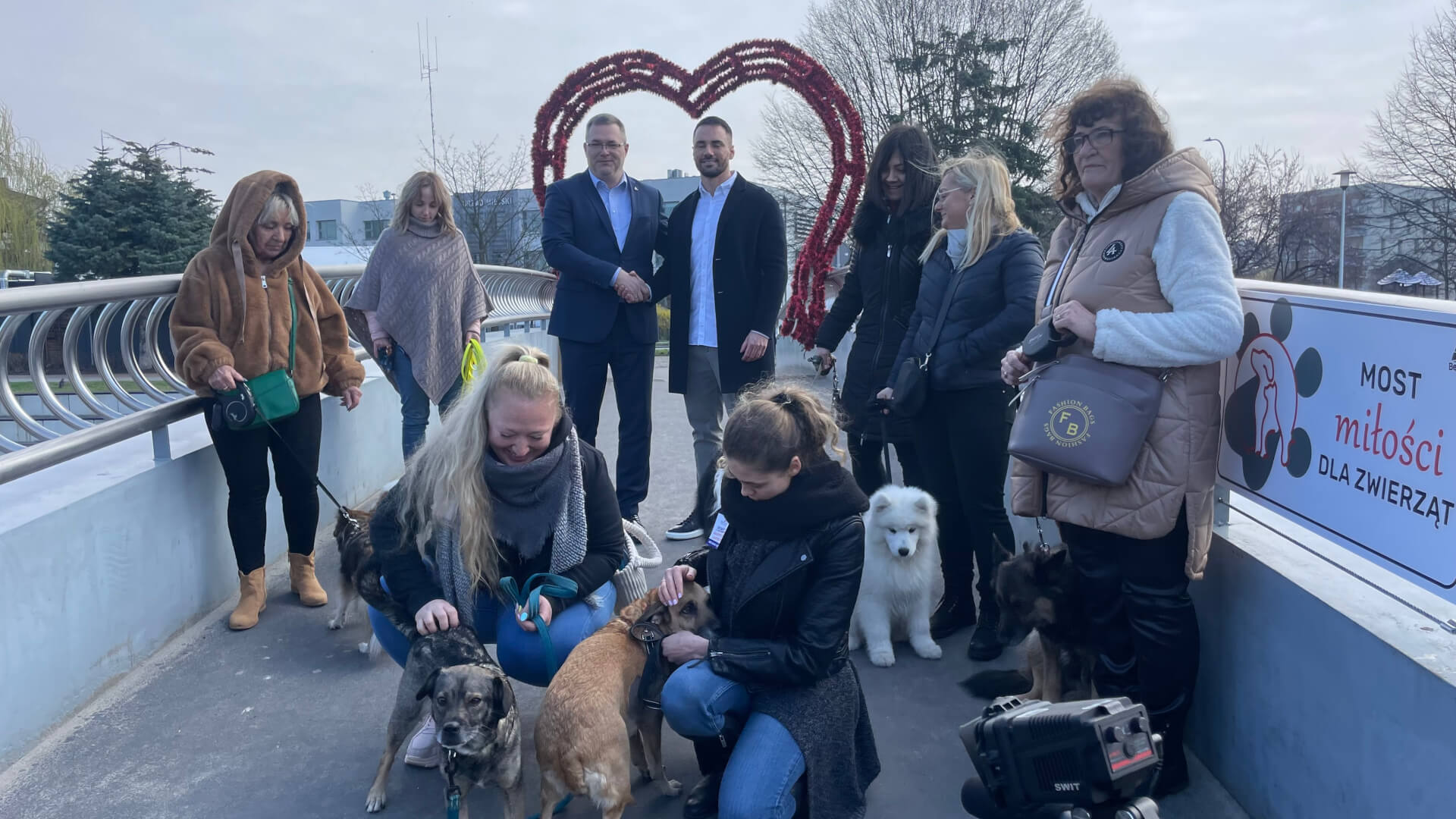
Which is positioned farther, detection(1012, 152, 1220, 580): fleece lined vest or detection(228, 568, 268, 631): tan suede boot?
detection(228, 568, 268, 631): tan suede boot

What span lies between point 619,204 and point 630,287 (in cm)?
65

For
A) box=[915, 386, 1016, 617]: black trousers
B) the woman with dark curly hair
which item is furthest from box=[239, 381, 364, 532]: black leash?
box=[915, 386, 1016, 617]: black trousers

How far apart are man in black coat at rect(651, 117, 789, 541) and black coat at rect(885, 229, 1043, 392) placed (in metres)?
1.65

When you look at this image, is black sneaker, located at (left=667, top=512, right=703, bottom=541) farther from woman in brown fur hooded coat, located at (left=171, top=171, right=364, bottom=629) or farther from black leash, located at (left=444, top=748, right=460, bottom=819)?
black leash, located at (left=444, top=748, right=460, bottom=819)

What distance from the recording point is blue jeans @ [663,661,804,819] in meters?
2.58

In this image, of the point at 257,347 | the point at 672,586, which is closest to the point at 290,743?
the point at 672,586

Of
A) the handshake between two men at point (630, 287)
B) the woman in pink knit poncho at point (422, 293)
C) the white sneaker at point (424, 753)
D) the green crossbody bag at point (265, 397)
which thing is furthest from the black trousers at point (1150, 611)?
the woman in pink knit poncho at point (422, 293)

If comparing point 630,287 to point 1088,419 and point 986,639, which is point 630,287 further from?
point 1088,419

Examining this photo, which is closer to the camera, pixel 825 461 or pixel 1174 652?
pixel 1174 652

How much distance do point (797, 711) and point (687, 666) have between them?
1.18 ft

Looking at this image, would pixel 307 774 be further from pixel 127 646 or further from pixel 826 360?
pixel 826 360

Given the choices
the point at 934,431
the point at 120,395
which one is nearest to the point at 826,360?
the point at 934,431

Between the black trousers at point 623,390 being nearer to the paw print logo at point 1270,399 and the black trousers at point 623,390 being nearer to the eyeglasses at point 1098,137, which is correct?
the eyeglasses at point 1098,137

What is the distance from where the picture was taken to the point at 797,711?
2.69m
